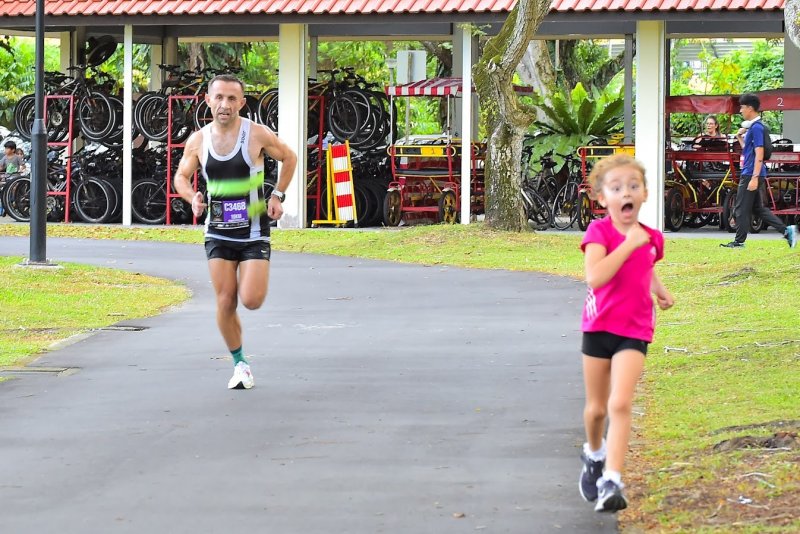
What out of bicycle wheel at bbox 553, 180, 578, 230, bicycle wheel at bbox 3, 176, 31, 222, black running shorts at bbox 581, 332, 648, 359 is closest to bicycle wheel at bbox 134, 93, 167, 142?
bicycle wheel at bbox 3, 176, 31, 222

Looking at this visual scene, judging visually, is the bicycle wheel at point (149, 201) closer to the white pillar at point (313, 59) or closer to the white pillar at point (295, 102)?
the white pillar at point (295, 102)

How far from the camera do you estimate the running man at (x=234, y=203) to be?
9.12 m

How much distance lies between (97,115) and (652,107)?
9520 millimetres

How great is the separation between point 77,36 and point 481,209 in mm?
8682

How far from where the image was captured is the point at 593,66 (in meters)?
43.1

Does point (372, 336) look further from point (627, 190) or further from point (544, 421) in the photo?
point (627, 190)

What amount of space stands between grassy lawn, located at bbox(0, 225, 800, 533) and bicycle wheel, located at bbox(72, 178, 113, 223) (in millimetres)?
9122

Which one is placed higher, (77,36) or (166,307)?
(77,36)

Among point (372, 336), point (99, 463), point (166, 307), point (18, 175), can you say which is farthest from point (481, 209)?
point (99, 463)

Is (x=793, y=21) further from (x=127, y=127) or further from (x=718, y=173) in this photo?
(x=127, y=127)

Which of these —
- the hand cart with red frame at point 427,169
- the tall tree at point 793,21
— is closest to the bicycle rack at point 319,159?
the hand cart with red frame at point 427,169

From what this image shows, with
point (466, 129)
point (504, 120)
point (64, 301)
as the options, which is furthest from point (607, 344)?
point (466, 129)

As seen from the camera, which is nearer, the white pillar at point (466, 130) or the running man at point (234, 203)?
the running man at point (234, 203)

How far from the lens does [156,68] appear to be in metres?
31.7
